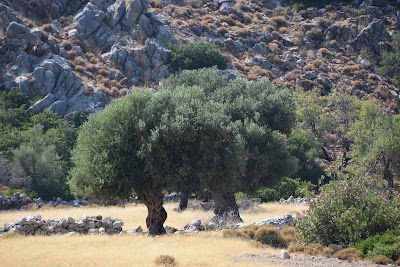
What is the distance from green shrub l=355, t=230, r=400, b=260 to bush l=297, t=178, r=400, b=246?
0.89 m

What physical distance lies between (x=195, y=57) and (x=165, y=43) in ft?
17.8

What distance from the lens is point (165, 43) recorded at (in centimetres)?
7506

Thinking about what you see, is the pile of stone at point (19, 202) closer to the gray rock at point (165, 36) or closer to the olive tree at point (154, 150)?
the olive tree at point (154, 150)

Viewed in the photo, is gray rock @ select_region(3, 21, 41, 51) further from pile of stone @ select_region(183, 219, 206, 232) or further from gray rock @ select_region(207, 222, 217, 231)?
gray rock @ select_region(207, 222, 217, 231)

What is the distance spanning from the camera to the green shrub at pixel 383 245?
2167cm

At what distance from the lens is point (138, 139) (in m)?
27.7

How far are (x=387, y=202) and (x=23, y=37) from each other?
52.1m

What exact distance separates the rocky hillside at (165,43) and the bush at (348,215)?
40609 millimetres

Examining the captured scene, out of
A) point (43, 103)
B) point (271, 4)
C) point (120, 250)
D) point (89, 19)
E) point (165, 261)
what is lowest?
point (120, 250)

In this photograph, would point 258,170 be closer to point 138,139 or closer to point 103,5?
point 138,139

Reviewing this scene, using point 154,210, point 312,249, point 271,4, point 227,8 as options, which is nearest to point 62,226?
point 154,210

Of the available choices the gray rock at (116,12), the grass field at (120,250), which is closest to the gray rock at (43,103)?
the gray rock at (116,12)

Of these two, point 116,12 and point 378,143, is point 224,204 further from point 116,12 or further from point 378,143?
point 116,12

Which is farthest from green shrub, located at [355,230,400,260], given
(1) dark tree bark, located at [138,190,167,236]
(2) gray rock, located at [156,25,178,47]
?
(2) gray rock, located at [156,25,178,47]
